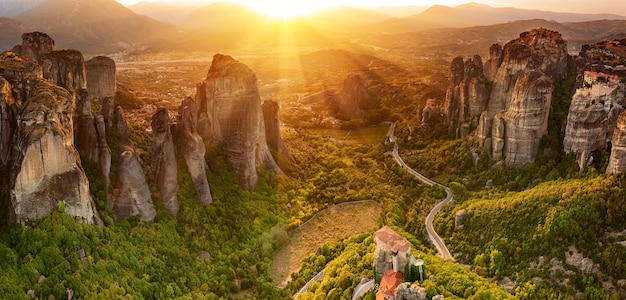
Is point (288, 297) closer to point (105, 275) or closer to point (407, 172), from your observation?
point (105, 275)

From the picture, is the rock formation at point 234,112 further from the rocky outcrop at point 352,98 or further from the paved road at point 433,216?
the rocky outcrop at point 352,98

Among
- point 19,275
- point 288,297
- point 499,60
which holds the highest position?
point 499,60

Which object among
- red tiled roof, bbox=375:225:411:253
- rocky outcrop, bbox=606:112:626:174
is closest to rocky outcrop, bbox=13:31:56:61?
red tiled roof, bbox=375:225:411:253

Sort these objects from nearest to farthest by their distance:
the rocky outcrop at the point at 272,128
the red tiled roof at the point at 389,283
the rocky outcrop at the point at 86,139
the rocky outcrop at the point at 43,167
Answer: the rocky outcrop at the point at 43,167 → the red tiled roof at the point at 389,283 → the rocky outcrop at the point at 86,139 → the rocky outcrop at the point at 272,128

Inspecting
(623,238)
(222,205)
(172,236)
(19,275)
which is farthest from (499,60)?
(19,275)

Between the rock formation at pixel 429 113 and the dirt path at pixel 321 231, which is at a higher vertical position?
the rock formation at pixel 429 113

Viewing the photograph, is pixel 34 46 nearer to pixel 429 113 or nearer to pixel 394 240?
pixel 394 240

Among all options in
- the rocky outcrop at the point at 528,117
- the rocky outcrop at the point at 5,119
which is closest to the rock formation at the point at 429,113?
the rocky outcrop at the point at 528,117
